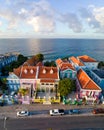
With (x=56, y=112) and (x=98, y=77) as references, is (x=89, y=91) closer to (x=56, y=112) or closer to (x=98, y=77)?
(x=98, y=77)

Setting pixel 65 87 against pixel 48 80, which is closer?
pixel 65 87

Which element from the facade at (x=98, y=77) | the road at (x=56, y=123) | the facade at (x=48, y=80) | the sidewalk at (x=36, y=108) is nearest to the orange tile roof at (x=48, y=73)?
the facade at (x=48, y=80)

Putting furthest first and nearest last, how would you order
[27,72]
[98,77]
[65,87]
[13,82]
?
[98,77]
[27,72]
[13,82]
[65,87]

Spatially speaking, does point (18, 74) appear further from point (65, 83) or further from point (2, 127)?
point (2, 127)

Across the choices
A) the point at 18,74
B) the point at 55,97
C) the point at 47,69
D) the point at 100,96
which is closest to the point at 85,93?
the point at 100,96

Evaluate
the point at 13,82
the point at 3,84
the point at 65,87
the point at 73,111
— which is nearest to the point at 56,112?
the point at 73,111

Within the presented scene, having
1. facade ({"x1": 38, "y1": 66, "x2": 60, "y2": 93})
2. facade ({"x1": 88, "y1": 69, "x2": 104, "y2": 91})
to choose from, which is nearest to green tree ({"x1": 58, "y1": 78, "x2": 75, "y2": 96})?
facade ({"x1": 38, "y1": 66, "x2": 60, "y2": 93})

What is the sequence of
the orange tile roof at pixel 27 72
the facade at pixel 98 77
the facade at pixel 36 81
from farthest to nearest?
the facade at pixel 98 77, the orange tile roof at pixel 27 72, the facade at pixel 36 81

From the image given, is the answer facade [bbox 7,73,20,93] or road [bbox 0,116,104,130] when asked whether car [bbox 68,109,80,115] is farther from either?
facade [bbox 7,73,20,93]

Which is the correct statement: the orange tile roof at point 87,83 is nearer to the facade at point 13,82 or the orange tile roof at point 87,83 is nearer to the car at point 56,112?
the car at point 56,112

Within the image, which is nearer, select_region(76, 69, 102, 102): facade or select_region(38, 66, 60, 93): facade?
select_region(76, 69, 102, 102): facade
